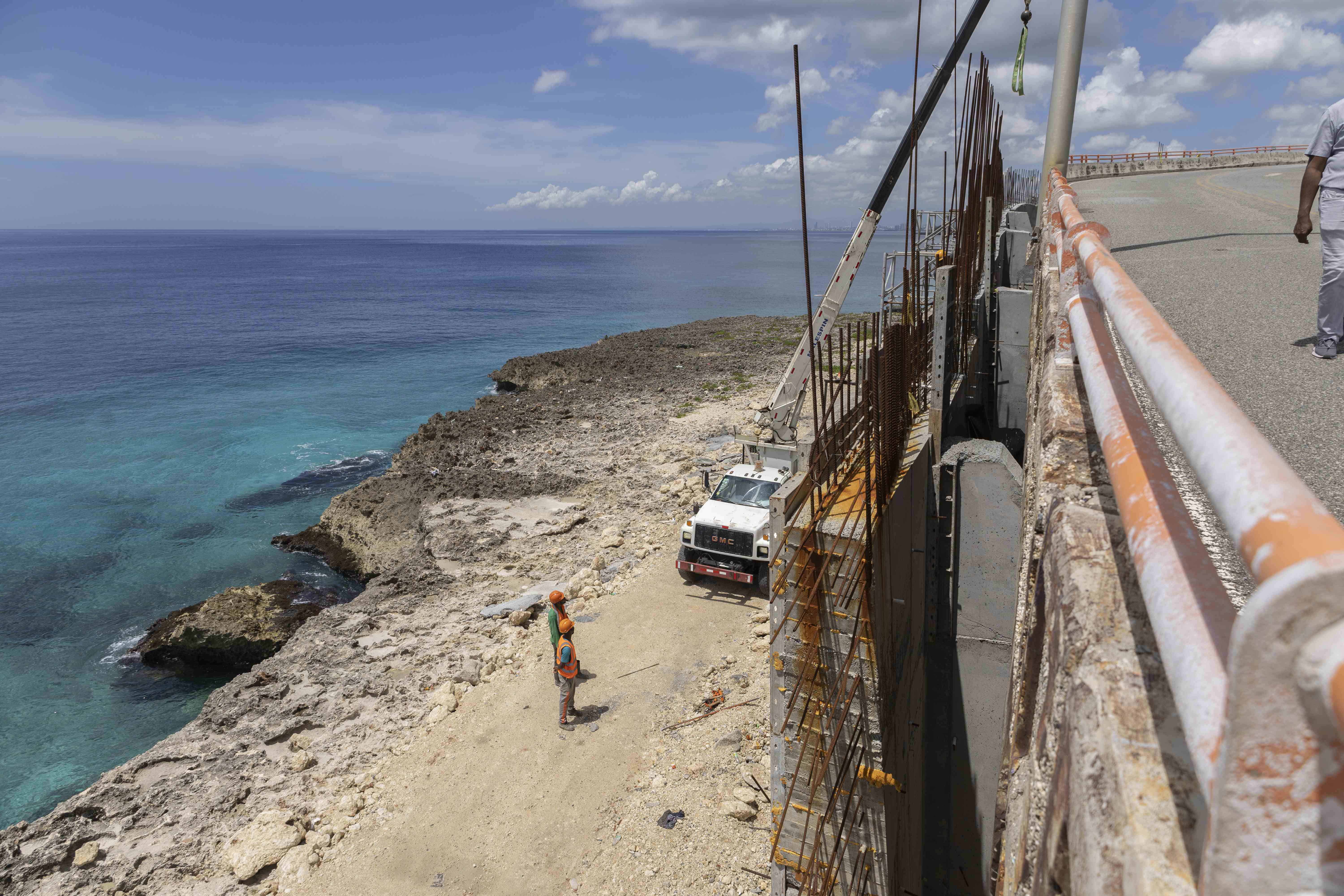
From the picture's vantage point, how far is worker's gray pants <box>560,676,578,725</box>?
34.5ft

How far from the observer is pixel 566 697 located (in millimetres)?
10602

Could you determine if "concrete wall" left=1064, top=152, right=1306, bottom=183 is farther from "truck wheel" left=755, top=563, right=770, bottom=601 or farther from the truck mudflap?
the truck mudflap

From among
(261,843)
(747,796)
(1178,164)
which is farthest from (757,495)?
(1178,164)

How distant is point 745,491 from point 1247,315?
8986mm

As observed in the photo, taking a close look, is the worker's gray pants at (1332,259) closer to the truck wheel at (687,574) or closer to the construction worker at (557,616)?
the construction worker at (557,616)

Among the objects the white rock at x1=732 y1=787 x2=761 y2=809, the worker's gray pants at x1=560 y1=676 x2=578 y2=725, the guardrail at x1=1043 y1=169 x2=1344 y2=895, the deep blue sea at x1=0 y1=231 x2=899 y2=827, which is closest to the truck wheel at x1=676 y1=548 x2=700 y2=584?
the worker's gray pants at x1=560 y1=676 x2=578 y2=725

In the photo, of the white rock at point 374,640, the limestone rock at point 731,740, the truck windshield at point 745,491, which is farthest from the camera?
the truck windshield at point 745,491

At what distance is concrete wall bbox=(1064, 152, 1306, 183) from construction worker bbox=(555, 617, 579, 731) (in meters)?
37.9

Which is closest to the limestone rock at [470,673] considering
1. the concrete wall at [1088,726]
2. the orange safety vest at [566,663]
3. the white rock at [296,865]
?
the orange safety vest at [566,663]

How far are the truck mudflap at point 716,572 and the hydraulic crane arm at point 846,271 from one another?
122 inches

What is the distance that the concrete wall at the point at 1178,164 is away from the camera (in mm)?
40125

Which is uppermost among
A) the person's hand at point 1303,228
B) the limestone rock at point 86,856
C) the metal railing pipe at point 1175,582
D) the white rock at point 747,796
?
the person's hand at point 1303,228

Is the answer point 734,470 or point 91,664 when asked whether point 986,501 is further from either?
point 91,664

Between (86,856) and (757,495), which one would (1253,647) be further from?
(757,495)
